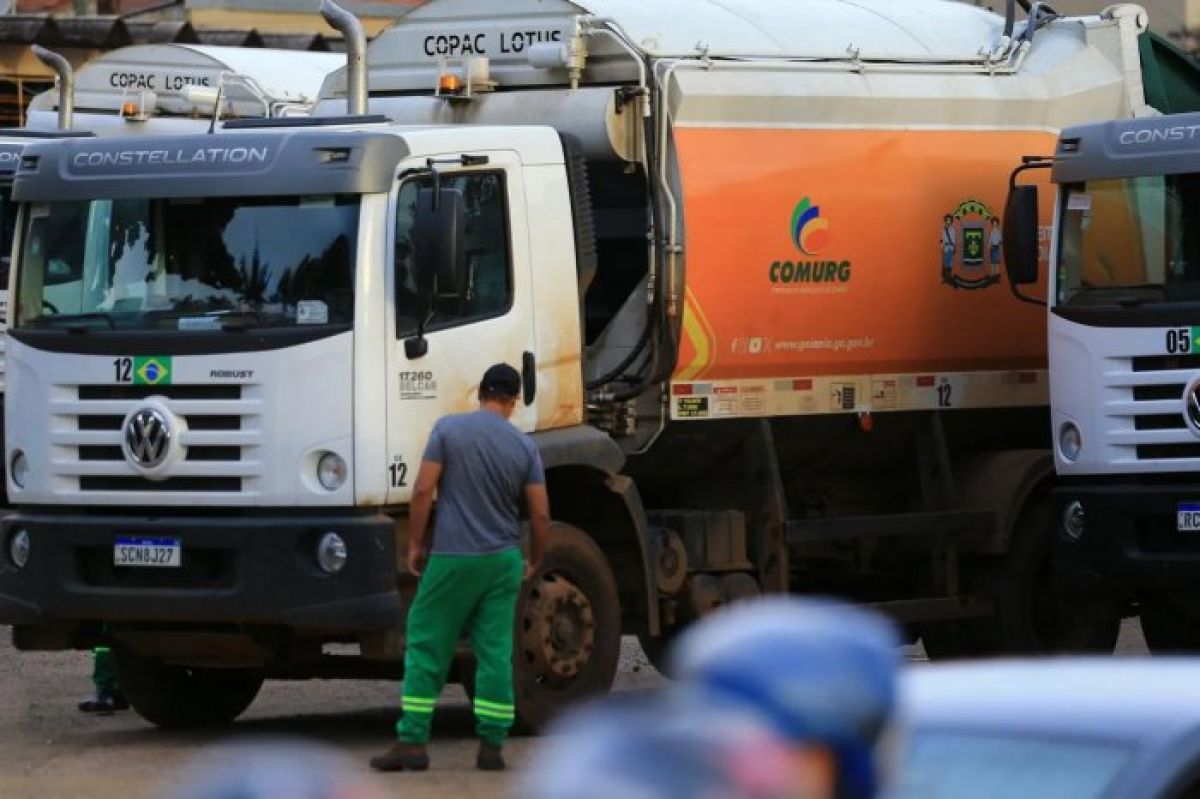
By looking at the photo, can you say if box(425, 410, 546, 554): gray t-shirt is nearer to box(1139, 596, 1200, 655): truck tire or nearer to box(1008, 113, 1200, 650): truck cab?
box(1008, 113, 1200, 650): truck cab

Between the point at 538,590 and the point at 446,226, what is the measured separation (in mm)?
1699

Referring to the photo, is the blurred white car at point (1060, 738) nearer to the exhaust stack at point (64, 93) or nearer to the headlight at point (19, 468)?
the headlight at point (19, 468)

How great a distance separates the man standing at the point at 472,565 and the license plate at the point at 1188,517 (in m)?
3.66

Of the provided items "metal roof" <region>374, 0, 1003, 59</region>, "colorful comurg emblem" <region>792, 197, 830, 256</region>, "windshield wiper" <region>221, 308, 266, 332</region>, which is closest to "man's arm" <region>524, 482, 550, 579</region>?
"windshield wiper" <region>221, 308, 266, 332</region>

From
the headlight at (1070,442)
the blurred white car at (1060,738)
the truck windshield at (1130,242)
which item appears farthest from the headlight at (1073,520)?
the blurred white car at (1060,738)

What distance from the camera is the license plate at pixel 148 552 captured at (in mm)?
12094

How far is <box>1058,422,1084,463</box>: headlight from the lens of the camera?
1398 cm

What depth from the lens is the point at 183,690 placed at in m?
13.4

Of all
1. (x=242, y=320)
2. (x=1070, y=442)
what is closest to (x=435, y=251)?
(x=242, y=320)

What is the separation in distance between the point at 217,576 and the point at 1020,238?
456cm

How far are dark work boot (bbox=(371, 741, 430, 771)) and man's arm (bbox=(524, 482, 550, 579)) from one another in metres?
0.95

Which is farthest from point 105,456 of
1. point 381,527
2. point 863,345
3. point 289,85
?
point 289,85

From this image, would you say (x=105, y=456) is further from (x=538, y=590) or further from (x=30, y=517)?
(x=538, y=590)

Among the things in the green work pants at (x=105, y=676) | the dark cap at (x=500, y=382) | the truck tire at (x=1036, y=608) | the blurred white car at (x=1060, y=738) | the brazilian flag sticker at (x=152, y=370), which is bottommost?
the green work pants at (x=105, y=676)
